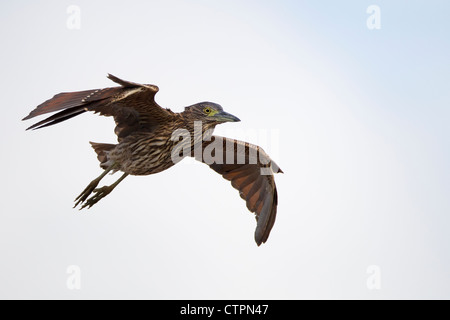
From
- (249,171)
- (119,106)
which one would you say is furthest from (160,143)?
(249,171)

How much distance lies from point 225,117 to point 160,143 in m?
1.10

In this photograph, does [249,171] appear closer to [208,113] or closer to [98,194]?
[208,113]

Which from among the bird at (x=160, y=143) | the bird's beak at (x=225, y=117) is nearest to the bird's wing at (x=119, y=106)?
the bird at (x=160, y=143)

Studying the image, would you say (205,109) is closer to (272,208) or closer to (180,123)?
(180,123)

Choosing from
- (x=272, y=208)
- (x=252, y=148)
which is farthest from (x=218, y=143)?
(x=272, y=208)

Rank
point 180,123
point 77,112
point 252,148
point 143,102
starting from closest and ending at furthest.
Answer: point 77,112 < point 143,102 < point 180,123 < point 252,148

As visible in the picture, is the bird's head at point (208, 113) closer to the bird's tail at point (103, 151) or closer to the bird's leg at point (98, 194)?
the bird's tail at point (103, 151)

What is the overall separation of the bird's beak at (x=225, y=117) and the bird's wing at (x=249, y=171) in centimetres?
124

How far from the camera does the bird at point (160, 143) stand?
36.0 feet

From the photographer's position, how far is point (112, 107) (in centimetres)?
1171

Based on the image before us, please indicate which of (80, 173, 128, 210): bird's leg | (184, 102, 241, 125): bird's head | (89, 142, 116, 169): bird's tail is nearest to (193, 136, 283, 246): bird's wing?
(184, 102, 241, 125): bird's head

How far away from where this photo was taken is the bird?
10977 millimetres

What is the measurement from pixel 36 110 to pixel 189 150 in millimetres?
2833

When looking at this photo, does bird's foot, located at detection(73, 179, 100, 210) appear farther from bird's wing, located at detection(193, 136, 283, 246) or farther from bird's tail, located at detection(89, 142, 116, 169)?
bird's wing, located at detection(193, 136, 283, 246)
